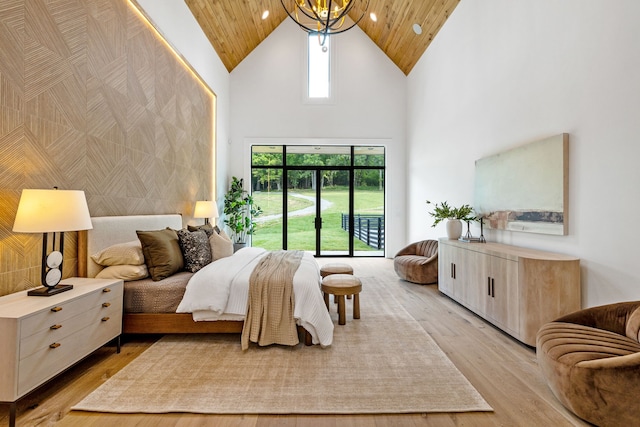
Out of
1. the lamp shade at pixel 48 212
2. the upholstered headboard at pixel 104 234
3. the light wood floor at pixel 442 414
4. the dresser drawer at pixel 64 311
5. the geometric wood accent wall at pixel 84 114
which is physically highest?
the geometric wood accent wall at pixel 84 114

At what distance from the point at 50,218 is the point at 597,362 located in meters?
3.28

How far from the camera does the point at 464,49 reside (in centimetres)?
459

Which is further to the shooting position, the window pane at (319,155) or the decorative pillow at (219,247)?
the window pane at (319,155)

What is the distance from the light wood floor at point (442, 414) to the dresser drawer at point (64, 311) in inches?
19.7

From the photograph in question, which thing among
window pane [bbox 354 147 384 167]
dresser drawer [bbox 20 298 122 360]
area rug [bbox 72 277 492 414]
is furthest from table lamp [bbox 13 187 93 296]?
window pane [bbox 354 147 384 167]

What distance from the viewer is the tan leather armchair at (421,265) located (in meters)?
4.71

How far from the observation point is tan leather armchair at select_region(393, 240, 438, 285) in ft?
15.4

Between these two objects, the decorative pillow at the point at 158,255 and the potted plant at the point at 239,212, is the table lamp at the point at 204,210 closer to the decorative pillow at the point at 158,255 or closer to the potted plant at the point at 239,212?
the potted plant at the point at 239,212

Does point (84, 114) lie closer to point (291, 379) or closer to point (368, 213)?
point (291, 379)

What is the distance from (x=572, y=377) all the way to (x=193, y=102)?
5.49m

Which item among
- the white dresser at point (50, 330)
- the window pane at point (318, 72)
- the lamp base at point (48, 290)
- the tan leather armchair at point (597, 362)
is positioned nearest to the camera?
the tan leather armchair at point (597, 362)

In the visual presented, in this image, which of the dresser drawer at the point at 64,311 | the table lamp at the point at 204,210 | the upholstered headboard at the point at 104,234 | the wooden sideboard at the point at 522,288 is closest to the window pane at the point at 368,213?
the table lamp at the point at 204,210

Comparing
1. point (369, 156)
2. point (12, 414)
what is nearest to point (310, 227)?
point (369, 156)

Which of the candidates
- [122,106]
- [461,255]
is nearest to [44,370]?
[122,106]
